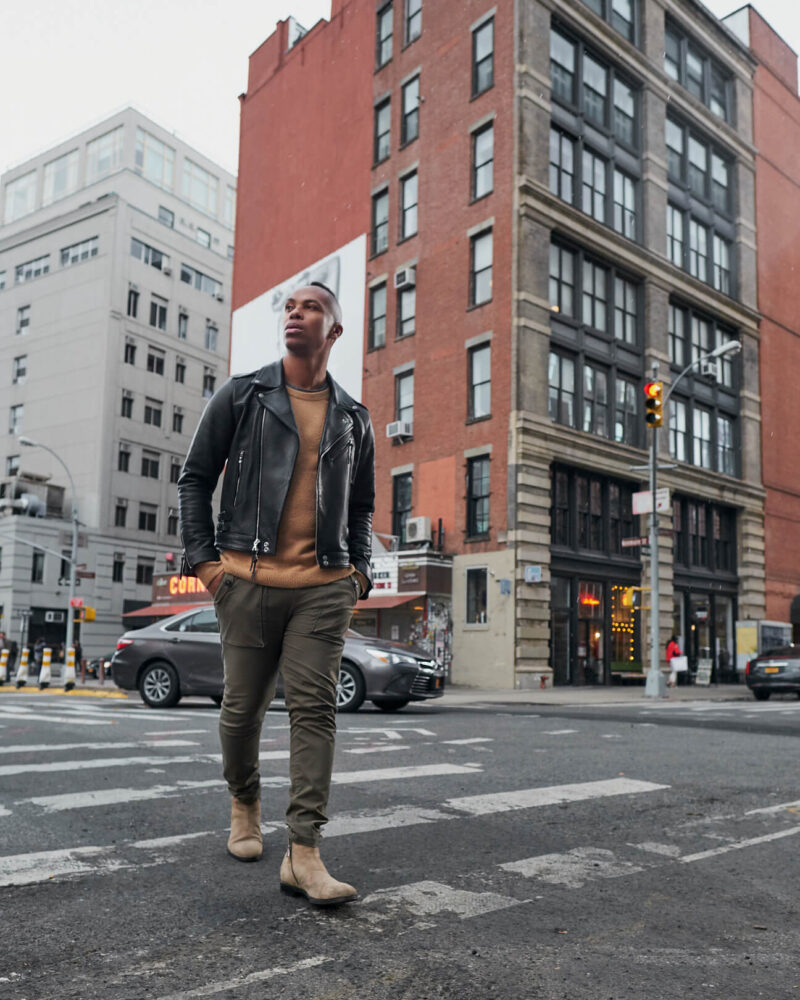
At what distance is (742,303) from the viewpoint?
38.3 meters

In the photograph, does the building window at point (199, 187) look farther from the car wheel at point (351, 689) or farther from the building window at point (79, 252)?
the car wheel at point (351, 689)

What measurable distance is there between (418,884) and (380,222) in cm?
3351

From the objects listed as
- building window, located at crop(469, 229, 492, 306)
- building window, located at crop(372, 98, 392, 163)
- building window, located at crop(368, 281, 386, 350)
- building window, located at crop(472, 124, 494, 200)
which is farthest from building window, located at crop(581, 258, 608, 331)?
building window, located at crop(372, 98, 392, 163)

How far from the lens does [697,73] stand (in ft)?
125

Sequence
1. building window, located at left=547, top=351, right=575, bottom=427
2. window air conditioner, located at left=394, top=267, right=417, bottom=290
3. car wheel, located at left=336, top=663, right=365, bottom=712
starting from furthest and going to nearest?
1. window air conditioner, located at left=394, top=267, right=417, bottom=290
2. building window, located at left=547, top=351, right=575, bottom=427
3. car wheel, located at left=336, top=663, right=365, bottom=712

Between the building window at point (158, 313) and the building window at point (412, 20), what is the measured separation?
26305 mm

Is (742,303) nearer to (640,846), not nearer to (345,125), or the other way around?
(345,125)

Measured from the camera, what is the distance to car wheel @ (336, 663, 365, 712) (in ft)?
45.1

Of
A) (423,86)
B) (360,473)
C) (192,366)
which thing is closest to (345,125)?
(423,86)

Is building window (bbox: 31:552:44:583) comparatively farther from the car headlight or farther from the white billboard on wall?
the car headlight

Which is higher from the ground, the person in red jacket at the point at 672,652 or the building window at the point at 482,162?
the building window at the point at 482,162

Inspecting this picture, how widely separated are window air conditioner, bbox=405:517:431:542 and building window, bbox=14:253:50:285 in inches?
1440

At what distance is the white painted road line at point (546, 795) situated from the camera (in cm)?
560

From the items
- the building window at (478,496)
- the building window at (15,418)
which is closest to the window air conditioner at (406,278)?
the building window at (478,496)
